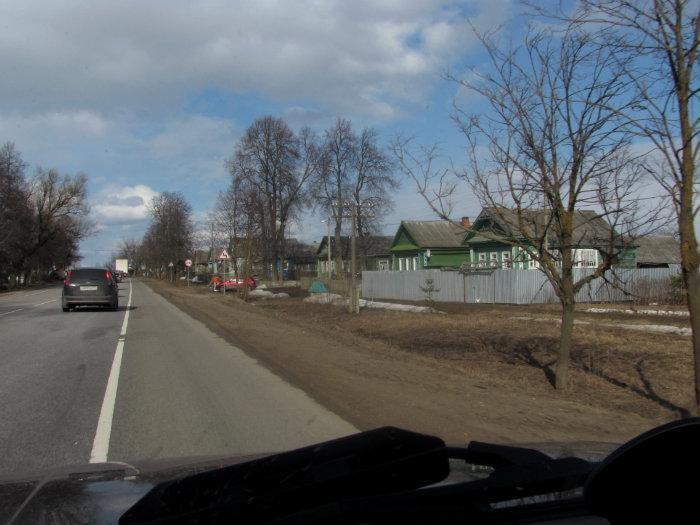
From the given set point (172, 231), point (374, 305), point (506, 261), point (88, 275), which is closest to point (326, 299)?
point (374, 305)

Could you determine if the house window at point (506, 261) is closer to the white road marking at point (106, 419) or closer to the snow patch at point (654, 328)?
the snow patch at point (654, 328)

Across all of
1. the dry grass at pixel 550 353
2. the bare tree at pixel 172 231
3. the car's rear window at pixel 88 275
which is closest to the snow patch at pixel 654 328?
the dry grass at pixel 550 353

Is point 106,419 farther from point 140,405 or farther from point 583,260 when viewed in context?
point 583,260

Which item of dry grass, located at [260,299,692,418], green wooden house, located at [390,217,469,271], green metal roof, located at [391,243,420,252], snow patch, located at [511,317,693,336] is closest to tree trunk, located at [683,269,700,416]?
dry grass, located at [260,299,692,418]

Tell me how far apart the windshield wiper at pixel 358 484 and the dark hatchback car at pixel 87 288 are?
23.5 meters

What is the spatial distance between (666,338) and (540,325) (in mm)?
3746

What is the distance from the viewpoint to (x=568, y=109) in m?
7.98

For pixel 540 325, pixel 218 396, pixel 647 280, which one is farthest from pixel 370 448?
pixel 647 280

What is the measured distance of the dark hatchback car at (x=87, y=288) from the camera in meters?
24.0

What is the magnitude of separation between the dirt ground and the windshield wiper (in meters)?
3.64

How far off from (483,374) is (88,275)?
18688mm

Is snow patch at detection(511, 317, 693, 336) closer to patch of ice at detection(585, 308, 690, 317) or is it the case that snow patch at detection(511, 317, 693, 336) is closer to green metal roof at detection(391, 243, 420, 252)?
patch of ice at detection(585, 308, 690, 317)

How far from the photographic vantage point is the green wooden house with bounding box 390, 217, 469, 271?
56.9 m

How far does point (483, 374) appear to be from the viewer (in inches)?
408
